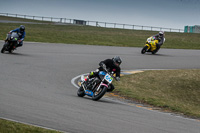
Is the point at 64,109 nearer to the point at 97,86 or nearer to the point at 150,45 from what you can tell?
the point at 97,86

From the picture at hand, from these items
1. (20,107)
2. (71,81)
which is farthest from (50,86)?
(20,107)

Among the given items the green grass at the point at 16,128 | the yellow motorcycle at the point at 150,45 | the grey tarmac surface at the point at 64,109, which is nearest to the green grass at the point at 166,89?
the grey tarmac surface at the point at 64,109

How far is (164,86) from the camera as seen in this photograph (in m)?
17.2

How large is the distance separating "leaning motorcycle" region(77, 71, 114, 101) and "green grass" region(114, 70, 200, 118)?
2.12 meters

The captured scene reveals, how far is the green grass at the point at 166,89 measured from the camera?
13648 mm

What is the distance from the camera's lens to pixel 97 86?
12211 mm

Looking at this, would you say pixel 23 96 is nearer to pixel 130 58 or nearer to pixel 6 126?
pixel 6 126

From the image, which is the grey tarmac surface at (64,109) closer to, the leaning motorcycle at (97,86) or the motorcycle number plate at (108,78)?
the leaning motorcycle at (97,86)

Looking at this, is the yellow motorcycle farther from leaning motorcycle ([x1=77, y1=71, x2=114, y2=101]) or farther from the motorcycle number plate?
the motorcycle number plate

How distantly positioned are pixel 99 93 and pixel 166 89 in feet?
18.3

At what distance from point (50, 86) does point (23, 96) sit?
3297mm

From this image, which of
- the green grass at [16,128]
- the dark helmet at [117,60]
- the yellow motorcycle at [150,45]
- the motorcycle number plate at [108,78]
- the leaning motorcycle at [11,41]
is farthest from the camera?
the yellow motorcycle at [150,45]

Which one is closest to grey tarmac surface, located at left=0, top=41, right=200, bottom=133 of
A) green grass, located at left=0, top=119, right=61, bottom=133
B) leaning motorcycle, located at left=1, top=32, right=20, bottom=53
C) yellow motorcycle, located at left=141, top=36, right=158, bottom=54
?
green grass, located at left=0, top=119, right=61, bottom=133

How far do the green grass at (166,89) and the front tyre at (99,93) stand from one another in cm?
216
